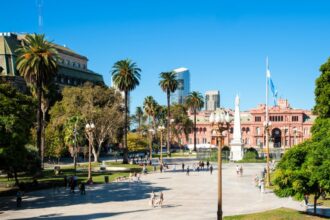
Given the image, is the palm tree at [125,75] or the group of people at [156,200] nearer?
the group of people at [156,200]

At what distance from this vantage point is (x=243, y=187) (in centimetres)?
4738

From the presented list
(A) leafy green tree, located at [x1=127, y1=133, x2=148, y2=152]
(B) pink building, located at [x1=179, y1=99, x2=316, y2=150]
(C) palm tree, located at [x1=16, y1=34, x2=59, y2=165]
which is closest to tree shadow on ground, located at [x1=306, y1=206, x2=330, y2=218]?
(C) palm tree, located at [x1=16, y1=34, x2=59, y2=165]

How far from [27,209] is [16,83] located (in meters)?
69.0

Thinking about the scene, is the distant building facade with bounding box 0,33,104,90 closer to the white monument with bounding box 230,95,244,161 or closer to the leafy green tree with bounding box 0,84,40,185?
the white monument with bounding box 230,95,244,161

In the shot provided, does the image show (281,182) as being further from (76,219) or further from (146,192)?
(146,192)

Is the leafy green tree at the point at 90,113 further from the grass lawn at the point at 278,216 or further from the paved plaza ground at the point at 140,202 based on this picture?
the grass lawn at the point at 278,216

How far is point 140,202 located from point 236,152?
57387 mm

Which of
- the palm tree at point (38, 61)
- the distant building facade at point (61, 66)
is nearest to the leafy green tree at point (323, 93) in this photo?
the palm tree at point (38, 61)

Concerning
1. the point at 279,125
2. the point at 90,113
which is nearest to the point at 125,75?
the point at 90,113

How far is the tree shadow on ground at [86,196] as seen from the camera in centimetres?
3612

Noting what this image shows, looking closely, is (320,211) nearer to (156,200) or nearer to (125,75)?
(156,200)

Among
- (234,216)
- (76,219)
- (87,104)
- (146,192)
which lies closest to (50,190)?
(146,192)

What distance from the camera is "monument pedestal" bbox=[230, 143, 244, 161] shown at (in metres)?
90.8

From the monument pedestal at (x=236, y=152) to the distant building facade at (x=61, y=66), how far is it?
126 ft
